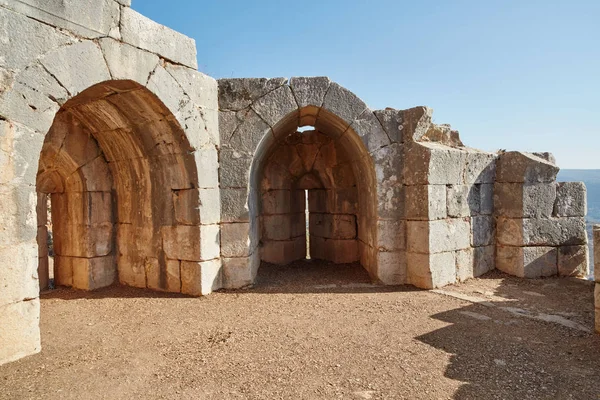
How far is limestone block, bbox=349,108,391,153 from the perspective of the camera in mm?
5922

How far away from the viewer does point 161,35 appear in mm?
4766

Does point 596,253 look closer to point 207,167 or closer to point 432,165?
point 432,165

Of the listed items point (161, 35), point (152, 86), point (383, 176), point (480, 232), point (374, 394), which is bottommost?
point (374, 394)

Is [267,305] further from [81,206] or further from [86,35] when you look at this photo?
[86,35]

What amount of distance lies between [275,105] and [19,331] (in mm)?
4087

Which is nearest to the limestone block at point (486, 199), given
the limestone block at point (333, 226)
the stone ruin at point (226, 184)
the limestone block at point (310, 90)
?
the stone ruin at point (226, 184)

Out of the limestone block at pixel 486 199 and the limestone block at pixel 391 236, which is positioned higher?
the limestone block at pixel 486 199

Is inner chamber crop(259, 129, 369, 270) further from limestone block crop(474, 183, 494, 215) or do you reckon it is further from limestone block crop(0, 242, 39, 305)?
limestone block crop(0, 242, 39, 305)

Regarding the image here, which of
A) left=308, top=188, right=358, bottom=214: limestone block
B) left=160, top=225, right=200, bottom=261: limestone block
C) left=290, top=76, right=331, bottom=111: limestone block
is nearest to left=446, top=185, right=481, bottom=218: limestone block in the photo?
left=308, top=188, right=358, bottom=214: limestone block

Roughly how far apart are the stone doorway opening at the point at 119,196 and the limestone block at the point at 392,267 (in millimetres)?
2847

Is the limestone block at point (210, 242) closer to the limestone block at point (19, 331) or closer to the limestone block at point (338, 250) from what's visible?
the limestone block at point (19, 331)

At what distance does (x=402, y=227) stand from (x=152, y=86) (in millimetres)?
4102

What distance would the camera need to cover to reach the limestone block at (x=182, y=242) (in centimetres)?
537

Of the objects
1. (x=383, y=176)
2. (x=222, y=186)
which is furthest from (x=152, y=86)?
(x=383, y=176)
